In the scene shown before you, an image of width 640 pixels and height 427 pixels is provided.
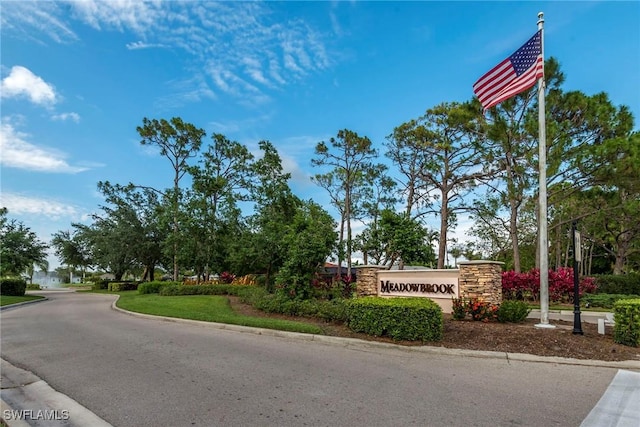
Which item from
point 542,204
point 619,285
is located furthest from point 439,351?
point 619,285

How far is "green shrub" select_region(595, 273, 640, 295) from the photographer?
2225 cm

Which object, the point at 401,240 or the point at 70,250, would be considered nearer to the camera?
the point at 401,240

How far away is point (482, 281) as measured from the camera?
11633mm

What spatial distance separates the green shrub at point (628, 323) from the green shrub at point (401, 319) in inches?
137

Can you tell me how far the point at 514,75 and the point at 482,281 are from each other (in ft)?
19.2

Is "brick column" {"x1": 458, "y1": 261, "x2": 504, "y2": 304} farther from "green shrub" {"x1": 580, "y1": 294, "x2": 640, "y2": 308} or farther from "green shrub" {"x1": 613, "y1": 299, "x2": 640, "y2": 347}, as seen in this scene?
"green shrub" {"x1": 580, "y1": 294, "x2": 640, "y2": 308}

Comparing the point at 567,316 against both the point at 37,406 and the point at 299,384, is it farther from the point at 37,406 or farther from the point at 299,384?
the point at 37,406

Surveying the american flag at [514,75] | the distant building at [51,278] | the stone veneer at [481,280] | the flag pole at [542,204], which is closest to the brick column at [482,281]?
the stone veneer at [481,280]

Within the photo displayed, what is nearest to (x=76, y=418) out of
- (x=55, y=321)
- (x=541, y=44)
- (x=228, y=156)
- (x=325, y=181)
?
(x=55, y=321)

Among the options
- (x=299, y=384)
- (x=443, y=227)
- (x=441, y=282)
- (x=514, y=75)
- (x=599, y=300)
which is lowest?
(x=299, y=384)

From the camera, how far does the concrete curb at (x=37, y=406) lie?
4371 mm

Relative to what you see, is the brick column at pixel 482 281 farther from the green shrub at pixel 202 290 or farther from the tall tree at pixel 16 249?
the tall tree at pixel 16 249

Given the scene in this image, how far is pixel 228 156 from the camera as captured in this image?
110ft

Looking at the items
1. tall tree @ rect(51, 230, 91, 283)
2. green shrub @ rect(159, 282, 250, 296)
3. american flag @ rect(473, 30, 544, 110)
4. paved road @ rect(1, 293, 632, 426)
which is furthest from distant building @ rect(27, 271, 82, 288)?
american flag @ rect(473, 30, 544, 110)
